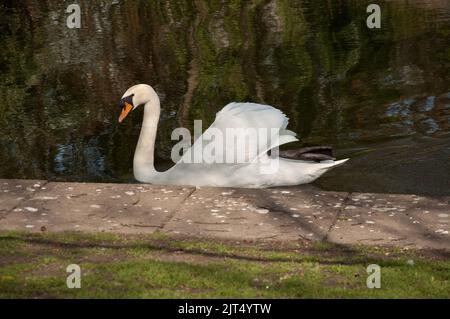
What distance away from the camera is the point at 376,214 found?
22.7ft

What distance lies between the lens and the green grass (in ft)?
18.0

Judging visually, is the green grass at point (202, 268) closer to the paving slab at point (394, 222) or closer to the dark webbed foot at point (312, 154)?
the paving slab at point (394, 222)

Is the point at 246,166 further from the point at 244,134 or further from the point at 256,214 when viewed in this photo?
the point at 256,214

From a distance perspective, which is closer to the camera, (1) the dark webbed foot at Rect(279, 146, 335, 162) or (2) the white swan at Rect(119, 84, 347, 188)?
(2) the white swan at Rect(119, 84, 347, 188)

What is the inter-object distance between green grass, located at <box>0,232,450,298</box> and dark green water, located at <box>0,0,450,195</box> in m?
2.96

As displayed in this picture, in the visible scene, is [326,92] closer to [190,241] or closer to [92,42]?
[92,42]

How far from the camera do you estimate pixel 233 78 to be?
13180 mm

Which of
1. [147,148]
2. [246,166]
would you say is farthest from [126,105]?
[246,166]

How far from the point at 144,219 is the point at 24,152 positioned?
3.96 m

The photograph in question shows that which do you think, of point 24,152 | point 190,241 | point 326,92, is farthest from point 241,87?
point 190,241

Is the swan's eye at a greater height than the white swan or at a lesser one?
greater

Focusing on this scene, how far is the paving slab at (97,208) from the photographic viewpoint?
22.5ft

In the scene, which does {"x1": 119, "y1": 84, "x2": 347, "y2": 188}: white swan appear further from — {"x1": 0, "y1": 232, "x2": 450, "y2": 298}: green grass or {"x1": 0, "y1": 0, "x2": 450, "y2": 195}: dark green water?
{"x1": 0, "y1": 232, "x2": 450, "y2": 298}: green grass

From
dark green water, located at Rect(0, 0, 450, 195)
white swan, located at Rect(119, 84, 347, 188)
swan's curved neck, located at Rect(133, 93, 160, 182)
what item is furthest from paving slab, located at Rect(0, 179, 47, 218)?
dark green water, located at Rect(0, 0, 450, 195)
